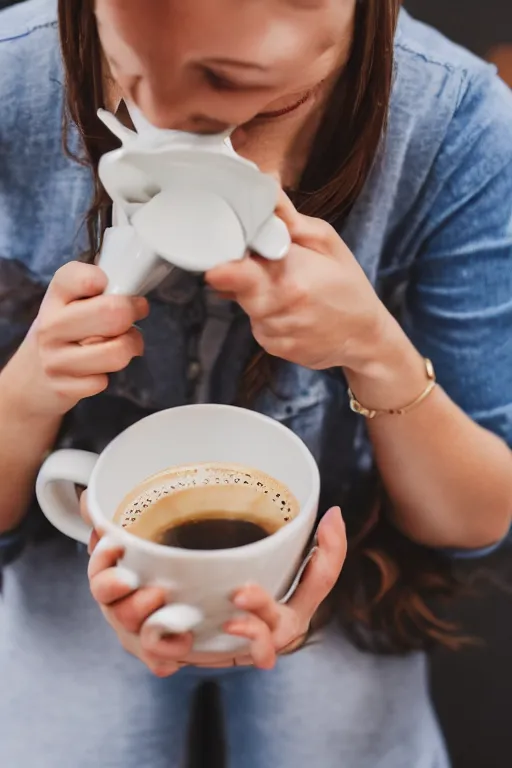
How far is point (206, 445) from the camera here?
0.36 metres

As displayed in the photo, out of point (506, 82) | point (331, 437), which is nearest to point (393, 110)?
point (506, 82)

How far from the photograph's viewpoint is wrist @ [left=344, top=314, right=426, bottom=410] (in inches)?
13.5

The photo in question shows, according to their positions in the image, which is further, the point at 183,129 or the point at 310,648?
the point at 310,648

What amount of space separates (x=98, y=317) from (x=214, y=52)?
4.2 inches

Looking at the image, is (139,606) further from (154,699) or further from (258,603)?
(154,699)

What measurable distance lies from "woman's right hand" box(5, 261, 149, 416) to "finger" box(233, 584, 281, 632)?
105 millimetres

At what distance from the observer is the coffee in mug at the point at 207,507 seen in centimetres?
34

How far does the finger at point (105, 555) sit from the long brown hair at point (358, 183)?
0.12 meters

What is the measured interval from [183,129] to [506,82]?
174mm

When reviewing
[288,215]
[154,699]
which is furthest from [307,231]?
[154,699]

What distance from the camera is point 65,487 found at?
352mm

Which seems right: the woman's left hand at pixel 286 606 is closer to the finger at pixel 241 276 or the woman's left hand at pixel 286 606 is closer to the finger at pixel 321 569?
the finger at pixel 321 569

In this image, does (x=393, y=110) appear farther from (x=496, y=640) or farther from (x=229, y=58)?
(x=496, y=640)

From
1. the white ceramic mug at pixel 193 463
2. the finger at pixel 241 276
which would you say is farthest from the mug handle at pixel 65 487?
the finger at pixel 241 276
